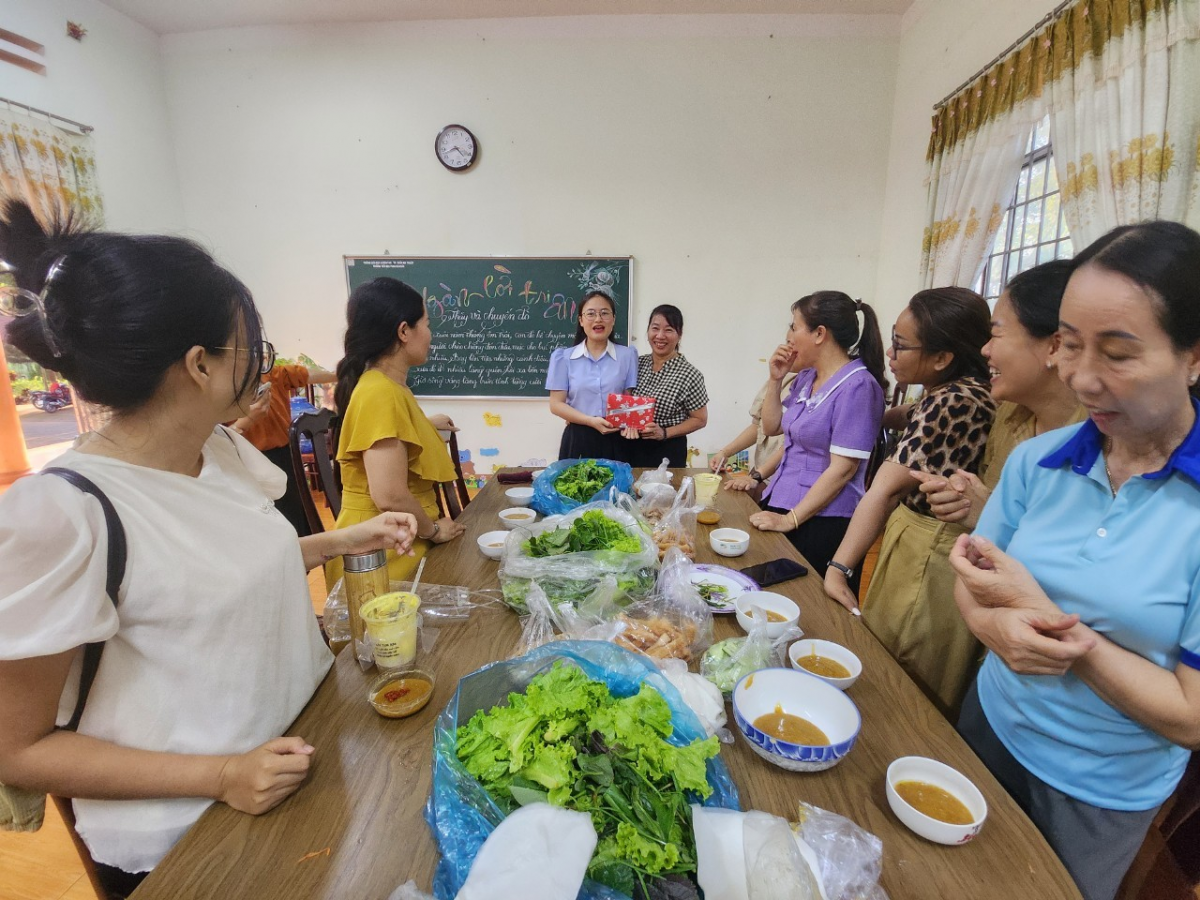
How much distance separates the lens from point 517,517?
1.90 m

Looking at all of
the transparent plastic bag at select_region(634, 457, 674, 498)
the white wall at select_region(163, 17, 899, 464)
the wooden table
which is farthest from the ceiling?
the wooden table

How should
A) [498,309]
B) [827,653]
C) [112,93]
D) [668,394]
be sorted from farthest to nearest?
[498,309] → [112,93] → [668,394] → [827,653]

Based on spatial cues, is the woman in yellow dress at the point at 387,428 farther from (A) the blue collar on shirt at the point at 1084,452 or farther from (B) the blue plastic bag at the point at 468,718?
(A) the blue collar on shirt at the point at 1084,452

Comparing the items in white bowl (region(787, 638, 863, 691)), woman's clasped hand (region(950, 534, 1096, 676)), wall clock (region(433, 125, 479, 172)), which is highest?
wall clock (region(433, 125, 479, 172))

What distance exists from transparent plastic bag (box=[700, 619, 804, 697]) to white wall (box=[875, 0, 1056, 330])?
3512mm

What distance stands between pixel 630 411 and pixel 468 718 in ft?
6.86

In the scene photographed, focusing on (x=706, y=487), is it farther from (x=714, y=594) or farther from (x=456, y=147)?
(x=456, y=147)

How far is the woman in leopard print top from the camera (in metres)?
1.50

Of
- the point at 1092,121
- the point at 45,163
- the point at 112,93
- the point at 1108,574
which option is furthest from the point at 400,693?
the point at 112,93

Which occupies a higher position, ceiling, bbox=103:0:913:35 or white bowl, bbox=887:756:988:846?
ceiling, bbox=103:0:913:35

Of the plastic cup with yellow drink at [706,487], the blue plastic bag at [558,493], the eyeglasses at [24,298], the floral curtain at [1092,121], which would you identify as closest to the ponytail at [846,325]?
the plastic cup with yellow drink at [706,487]

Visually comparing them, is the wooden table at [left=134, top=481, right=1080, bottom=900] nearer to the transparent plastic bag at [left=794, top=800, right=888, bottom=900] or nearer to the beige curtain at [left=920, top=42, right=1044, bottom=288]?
the transparent plastic bag at [left=794, top=800, right=888, bottom=900]

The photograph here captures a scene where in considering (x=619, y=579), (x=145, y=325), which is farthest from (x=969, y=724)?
(x=145, y=325)

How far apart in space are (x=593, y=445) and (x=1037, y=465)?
2235 millimetres
